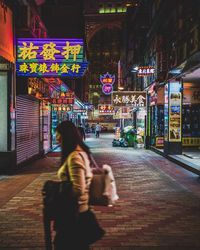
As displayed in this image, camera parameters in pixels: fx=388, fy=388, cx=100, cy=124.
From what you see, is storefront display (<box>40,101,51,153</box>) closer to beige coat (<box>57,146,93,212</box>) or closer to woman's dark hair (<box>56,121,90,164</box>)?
woman's dark hair (<box>56,121,90,164</box>)

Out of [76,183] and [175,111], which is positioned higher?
[175,111]

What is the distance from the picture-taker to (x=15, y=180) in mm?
12398

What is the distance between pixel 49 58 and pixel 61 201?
10422 mm

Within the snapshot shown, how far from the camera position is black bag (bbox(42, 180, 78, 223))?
13.0 feet

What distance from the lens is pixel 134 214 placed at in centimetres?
→ 805

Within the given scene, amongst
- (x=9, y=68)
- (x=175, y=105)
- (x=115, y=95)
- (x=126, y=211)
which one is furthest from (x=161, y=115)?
(x=126, y=211)

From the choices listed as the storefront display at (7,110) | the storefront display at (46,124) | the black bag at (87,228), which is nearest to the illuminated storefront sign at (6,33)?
the storefront display at (7,110)

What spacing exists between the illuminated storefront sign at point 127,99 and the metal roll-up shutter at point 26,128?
7340mm

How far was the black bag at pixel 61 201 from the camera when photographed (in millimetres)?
3967

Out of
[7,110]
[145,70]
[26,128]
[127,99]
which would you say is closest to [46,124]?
[127,99]

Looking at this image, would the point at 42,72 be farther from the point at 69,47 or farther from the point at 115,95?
the point at 115,95

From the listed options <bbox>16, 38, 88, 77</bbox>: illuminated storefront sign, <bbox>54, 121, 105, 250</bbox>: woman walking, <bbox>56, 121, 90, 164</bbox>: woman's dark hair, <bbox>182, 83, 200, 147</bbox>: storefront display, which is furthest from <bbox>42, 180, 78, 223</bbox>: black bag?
<bbox>182, 83, 200, 147</bbox>: storefront display

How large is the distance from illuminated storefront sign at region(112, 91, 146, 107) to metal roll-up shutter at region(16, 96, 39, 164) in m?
7.34

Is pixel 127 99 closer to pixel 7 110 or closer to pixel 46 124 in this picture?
pixel 46 124
